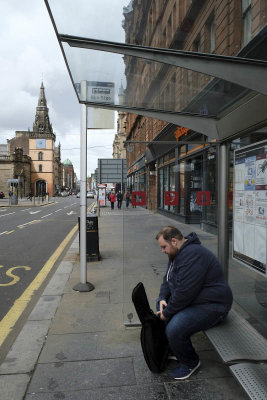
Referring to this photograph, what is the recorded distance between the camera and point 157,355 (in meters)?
2.83

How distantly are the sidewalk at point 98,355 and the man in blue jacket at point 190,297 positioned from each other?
262 mm

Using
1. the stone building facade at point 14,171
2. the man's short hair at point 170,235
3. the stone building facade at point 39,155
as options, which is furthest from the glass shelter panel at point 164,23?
the stone building facade at point 39,155

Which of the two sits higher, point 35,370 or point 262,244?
point 262,244

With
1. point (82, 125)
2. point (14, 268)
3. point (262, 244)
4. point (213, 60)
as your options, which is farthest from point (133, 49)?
point (14, 268)

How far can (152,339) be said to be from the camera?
282 centimetres

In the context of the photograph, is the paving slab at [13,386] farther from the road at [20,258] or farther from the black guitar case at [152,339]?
the road at [20,258]

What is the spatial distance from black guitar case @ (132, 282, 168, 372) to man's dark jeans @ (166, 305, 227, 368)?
0.13 meters

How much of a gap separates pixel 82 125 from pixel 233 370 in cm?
400

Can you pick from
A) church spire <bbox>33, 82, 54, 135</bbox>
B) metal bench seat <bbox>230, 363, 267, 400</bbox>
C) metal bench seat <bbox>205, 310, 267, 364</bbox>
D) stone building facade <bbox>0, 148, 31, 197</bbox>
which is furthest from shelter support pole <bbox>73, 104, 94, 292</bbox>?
church spire <bbox>33, 82, 54, 135</bbox>

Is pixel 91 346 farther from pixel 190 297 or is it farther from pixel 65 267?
pixel 65 267

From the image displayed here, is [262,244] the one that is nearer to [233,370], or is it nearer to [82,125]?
[233,370]

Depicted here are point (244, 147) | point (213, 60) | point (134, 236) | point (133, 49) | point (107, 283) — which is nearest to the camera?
point (213, 60)

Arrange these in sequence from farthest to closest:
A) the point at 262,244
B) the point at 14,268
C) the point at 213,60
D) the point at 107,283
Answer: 1. the point at 14,268
2. the point at 107,283
3. the point at 262,244
4. the point at 213,60

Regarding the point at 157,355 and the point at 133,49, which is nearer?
the point at 133,49
